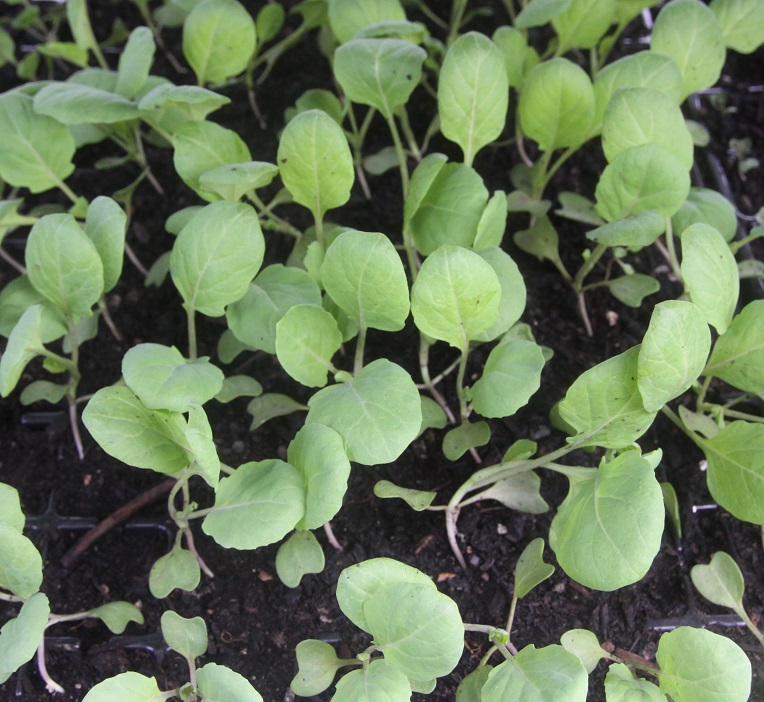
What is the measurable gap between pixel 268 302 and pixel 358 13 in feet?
1.53

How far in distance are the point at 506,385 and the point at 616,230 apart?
0.24 meters

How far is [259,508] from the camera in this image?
31.1 inches

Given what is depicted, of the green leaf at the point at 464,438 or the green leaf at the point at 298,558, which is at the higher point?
the green leaf at the point at 464,438

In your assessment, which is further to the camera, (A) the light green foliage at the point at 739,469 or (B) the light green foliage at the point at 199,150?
(B) the light green foliage at the point at 199,150

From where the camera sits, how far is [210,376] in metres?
0.85

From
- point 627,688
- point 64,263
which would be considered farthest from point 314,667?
point 64,263

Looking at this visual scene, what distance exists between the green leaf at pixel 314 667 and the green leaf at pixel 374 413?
198mm

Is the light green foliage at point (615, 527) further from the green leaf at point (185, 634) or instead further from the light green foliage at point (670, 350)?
the green leaf at point (185, 634)

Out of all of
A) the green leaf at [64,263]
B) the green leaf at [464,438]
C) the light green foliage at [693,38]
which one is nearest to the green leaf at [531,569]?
the green leaf at [464,438]

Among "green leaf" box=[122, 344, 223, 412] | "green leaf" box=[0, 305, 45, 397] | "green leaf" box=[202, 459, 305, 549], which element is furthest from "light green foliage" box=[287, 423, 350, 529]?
"green leaf" box=[0, 305, 45, 397]

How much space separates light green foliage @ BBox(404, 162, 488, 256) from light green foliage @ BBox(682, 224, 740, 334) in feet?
0.77

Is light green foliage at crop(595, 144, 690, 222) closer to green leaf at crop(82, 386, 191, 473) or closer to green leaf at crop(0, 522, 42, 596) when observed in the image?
green leaf at crop(82, 386, 191, 473)

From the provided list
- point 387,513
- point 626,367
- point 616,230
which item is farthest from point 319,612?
point 616,230

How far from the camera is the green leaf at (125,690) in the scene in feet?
2.38
